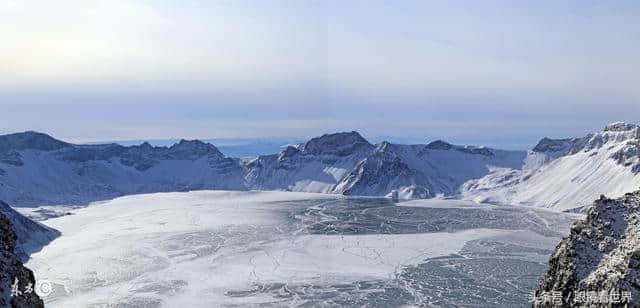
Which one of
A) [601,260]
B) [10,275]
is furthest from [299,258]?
[601,260]

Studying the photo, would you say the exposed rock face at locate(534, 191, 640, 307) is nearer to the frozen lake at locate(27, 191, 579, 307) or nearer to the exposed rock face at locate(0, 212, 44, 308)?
the exposed rock face at locate(0, 212, 44, 308)

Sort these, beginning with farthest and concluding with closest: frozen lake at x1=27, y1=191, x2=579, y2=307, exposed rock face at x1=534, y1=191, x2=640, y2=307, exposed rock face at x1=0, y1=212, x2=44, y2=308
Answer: frozen lake at x1=27, y1=191, x2=579, y2=307 → exposed rock face at x1=0, y1=212, x2=44, y2=308 → exposed rock face at x1=534, y1=191, x2=640, y2=307

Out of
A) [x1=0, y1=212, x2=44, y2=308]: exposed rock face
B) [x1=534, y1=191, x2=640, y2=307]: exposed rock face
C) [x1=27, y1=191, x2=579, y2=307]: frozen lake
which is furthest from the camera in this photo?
[x1=27, y1=191, x2=579, y2=307]: frozen lake

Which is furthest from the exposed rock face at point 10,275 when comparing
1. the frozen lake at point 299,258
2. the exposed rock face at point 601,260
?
the frozen lake at point 299,258

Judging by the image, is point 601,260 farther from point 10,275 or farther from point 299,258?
point 299,258

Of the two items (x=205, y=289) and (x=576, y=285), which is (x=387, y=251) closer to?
(x=205, y=289)

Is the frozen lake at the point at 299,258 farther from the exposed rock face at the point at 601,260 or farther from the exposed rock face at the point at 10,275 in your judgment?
the exposed rock face at the point at 10,275

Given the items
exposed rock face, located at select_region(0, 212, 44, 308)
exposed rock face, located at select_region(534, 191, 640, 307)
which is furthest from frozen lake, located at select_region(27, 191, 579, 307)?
exposed rock face, located at select_region(0, 212, 44, 308)
